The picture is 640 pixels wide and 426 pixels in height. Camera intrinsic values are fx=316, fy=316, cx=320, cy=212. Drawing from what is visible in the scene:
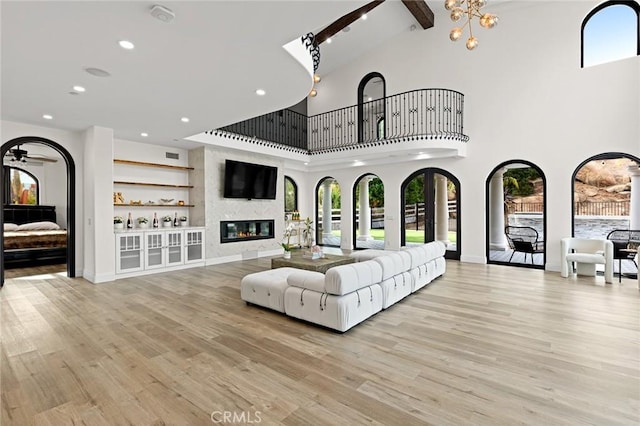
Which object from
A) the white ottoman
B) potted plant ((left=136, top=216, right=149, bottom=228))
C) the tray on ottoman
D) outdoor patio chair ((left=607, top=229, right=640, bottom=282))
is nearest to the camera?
the white ottoman

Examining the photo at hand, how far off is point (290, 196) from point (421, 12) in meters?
6.82

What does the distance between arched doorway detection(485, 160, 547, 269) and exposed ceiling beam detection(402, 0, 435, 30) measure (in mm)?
4554

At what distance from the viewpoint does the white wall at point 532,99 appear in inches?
257

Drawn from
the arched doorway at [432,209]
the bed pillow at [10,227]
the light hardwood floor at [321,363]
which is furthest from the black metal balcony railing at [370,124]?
the bed pillow at [10,227]

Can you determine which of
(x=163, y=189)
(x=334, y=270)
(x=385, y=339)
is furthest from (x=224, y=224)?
(x=385, y=339)

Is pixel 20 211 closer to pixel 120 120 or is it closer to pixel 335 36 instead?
pixel 120 120

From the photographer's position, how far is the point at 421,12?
8.44m

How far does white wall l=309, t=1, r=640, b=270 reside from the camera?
6520 millimetres

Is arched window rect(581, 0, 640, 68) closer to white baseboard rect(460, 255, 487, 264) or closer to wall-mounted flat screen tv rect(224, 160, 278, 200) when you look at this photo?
white baseboard rect(460, 255, 487, 264)

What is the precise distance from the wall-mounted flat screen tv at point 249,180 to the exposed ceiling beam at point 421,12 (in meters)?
5.60

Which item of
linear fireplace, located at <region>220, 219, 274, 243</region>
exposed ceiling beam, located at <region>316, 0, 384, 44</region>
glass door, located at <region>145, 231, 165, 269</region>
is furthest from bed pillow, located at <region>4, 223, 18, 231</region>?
exposed ceiling beam, located at <region>316, 0, 384, 44</region>

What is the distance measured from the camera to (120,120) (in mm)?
5680

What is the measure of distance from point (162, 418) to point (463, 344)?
273cm

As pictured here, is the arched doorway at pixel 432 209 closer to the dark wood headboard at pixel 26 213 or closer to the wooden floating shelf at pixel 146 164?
the wooden floating shelf at pixel 146 164
